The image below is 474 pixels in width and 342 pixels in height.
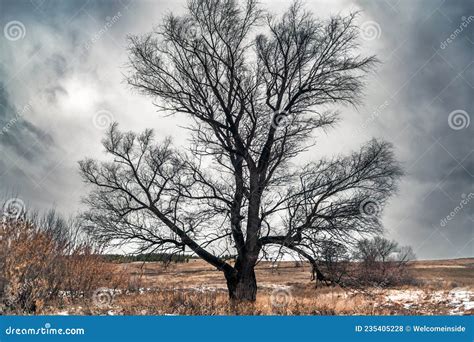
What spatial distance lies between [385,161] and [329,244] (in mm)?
3028

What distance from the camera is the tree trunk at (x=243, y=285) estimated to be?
39.7ft

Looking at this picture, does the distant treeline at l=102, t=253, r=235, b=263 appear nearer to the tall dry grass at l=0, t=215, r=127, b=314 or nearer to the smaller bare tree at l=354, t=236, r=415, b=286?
the tall dry grass at l=0, t=215, r=127, b=314

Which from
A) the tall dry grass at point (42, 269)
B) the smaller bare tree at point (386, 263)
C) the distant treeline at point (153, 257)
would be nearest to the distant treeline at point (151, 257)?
the distant treeline at point (153, 257)

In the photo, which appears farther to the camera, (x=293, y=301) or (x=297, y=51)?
(x=297, y=51)

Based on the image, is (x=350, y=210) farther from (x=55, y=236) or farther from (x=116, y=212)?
(x=55, y=236)

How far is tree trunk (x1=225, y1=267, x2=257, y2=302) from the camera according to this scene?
39.7 ft

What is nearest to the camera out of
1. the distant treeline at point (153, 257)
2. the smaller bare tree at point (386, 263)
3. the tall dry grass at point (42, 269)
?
the tall dry grass at point (42, 269)

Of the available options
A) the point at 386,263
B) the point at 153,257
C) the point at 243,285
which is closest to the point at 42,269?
the point at 153,257

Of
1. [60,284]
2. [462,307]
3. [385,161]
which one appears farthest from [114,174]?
[462,307]

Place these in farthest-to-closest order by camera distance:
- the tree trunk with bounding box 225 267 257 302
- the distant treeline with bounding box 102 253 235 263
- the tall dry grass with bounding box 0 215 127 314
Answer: the distant treeline with bounding box 102 253 235 263
the tree trunk with bounding box 225 267 257 302
the tall dry grass with bounding box 0 215 127 314

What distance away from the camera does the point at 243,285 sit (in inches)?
481

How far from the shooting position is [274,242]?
11.8 metres

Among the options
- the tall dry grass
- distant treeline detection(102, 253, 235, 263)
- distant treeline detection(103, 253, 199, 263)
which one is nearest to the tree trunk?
distant treeline detection(102, 253, 235, 263)

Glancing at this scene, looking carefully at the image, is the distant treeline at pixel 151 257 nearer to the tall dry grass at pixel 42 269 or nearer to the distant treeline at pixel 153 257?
the distant treeline at pixel 153 257
